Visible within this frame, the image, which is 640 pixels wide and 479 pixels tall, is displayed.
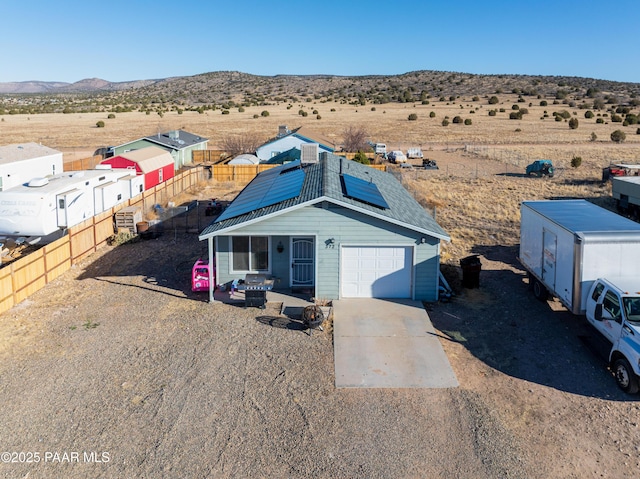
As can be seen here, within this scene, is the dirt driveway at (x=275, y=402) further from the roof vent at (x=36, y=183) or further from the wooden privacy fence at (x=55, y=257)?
the roof vent at (x=36, y=183)

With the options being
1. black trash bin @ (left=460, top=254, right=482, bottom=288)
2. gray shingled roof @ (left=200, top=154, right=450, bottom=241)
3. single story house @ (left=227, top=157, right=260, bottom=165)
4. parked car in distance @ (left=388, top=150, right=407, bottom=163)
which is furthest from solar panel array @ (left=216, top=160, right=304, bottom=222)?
parked car in distance @ (left=388, top=150, right=407, bottom=163)

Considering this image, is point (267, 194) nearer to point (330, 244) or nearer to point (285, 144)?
point (330, 244)

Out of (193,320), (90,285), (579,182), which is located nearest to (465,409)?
(193,320)

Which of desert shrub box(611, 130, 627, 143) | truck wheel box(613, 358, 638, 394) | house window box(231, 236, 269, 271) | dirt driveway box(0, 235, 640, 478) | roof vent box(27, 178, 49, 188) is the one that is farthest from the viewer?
desert shrub box(611, 130, 627, 143)

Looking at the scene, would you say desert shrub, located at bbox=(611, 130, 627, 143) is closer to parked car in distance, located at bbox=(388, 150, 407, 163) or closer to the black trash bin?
parked car in distance, located at bbox=(388, 150, 407, 163)

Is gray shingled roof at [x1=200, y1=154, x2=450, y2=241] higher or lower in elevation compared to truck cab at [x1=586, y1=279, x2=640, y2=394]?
higher
